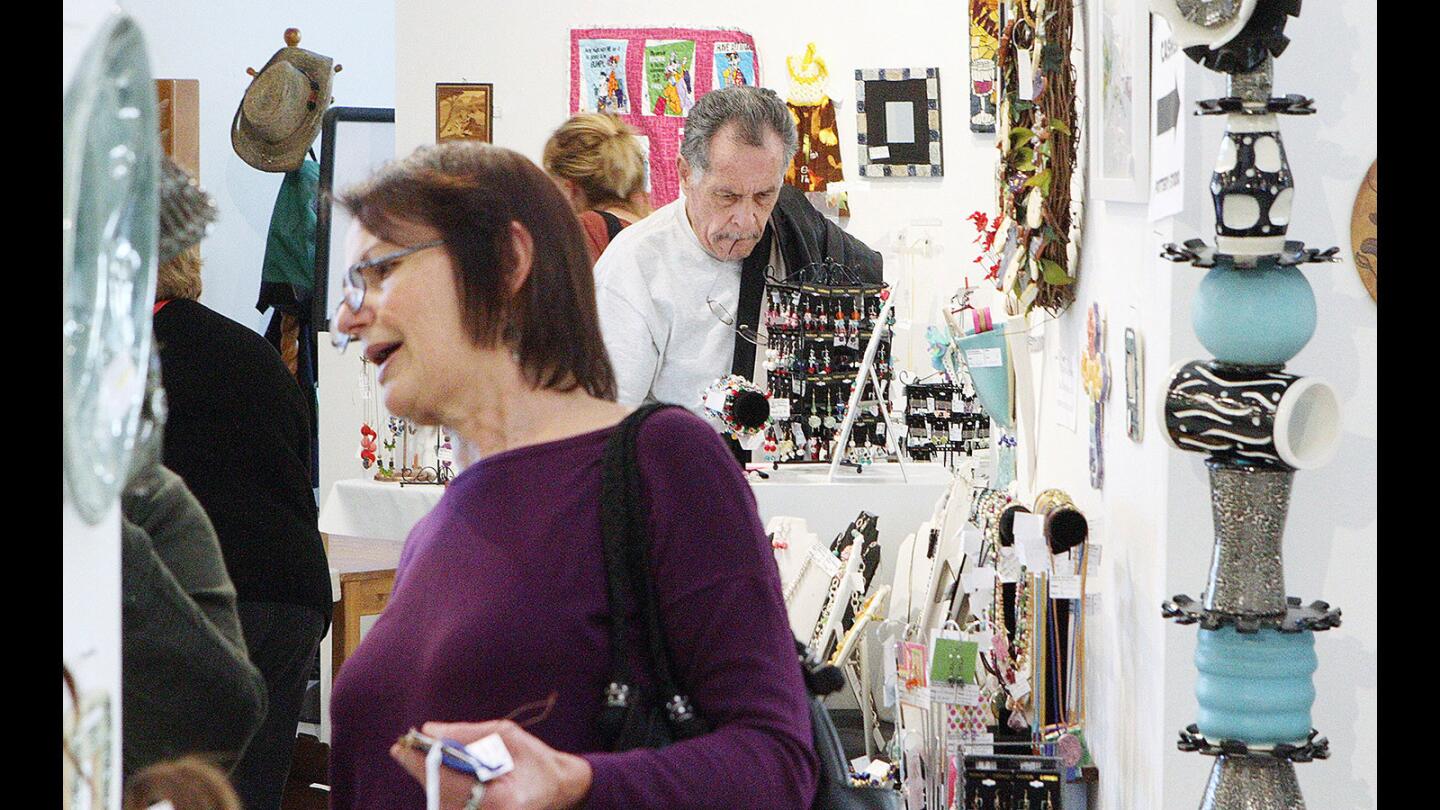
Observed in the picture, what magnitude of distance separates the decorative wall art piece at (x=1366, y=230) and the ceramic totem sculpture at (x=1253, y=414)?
2.20 feet

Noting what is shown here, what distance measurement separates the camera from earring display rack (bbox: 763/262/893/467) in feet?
13.3

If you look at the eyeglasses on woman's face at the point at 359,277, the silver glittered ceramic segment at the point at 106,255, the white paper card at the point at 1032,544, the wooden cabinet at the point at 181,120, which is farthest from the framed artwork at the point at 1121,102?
the silver glittered ceramic segment at the point at 106,255

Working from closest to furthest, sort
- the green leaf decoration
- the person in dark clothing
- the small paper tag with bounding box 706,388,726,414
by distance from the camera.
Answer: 1. the person in dark clothing
2. the green leaf decoration
3. the small paper tag with bounding box 706,388,726,414

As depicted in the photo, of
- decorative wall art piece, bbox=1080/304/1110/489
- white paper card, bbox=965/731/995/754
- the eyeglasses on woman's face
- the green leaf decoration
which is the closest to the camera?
the eyeglasses on woman's face

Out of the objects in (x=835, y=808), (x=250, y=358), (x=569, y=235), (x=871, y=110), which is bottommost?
(x=835, y=808)

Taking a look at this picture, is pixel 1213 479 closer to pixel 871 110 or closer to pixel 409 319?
pixel 409 319

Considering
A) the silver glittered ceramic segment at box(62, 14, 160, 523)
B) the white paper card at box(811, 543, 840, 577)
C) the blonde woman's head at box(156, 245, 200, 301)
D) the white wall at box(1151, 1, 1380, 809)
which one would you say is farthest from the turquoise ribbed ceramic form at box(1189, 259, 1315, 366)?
the white paper card at box(811, 543, 840, 577)

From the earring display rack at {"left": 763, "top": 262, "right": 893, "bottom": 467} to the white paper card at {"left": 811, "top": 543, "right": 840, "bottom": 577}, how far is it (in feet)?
1.10

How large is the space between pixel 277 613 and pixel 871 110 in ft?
18.7

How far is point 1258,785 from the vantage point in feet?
5.74

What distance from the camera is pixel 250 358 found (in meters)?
1.53

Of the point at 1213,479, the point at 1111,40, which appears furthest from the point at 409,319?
the point at 1111,40

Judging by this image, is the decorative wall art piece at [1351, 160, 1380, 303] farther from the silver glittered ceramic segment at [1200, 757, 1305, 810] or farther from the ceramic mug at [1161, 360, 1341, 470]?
the silver glittered ceramic segment at [1200, 757, 1305, 810]

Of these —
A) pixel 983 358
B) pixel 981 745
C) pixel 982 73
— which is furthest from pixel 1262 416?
pixel 982 73
